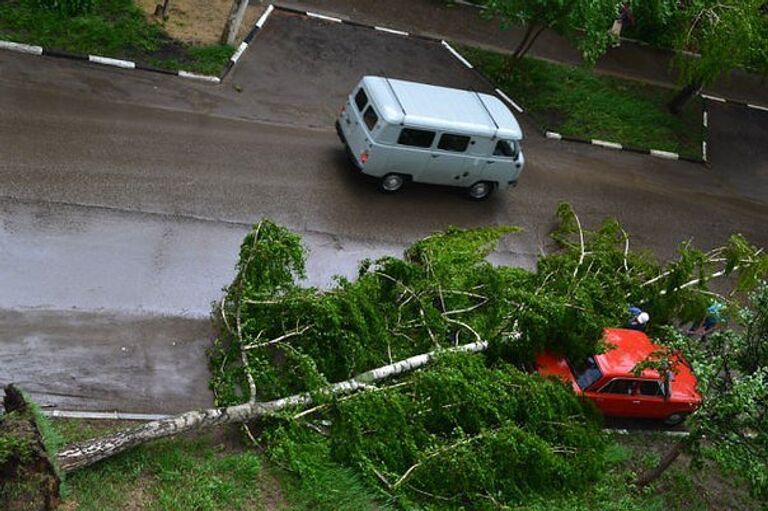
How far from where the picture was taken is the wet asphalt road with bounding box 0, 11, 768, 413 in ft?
42.0

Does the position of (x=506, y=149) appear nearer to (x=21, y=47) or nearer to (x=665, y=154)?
(x=665, y=154)

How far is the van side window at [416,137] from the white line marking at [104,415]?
783 centimetres

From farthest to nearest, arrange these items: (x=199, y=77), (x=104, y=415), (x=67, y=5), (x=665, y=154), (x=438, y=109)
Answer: (x=665, y=154) → (x=199, y=77) → (x=67, y=5) → (x=438, y=109) → (x=104, y=415)

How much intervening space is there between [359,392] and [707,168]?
1562 cm

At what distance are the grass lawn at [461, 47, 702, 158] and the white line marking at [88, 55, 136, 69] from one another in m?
9.67

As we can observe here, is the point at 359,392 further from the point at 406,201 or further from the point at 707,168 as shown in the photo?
the point at 707,168

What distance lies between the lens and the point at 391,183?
17.9 meters

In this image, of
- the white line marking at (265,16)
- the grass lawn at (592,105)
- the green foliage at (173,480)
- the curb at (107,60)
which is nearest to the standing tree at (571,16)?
the grass lawn at (592,105)

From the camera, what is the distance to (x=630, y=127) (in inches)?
925

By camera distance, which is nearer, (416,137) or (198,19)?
(416,137)

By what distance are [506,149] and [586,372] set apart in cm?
608

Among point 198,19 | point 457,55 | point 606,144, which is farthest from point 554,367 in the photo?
point 198,19

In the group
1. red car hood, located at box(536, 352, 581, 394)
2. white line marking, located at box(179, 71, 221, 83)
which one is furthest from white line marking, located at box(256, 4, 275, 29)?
red car hood, located at box(536, 352, 581, 394)

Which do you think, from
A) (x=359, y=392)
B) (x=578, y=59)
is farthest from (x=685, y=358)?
(x=578, y=59)
